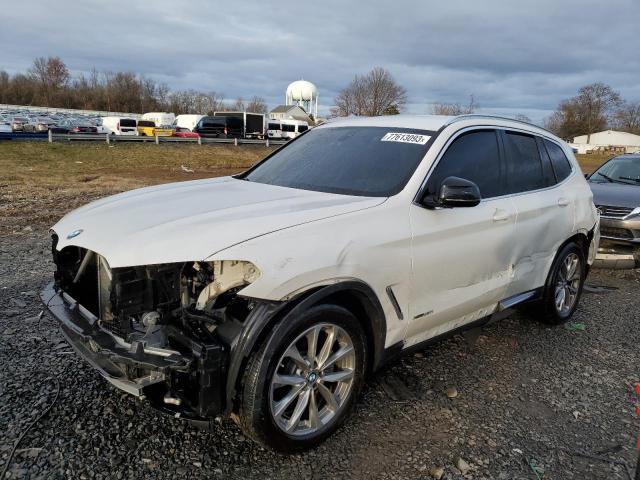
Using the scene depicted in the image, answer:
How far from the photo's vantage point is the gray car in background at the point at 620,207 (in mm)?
7168

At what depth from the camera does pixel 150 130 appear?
43344 millimetres

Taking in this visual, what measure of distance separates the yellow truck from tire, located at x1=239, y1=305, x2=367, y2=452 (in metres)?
42.5

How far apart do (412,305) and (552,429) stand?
1176 mm

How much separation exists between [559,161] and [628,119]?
114123 millimetres

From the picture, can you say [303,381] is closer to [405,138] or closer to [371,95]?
[405,138]

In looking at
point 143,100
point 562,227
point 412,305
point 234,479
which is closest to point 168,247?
point 234,479

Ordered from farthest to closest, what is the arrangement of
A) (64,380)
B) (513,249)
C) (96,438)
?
(513,249), (64,380), (96,438)

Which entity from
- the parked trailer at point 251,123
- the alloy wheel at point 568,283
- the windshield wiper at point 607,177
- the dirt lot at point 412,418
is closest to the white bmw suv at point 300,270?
the dirt lot at point 412,418

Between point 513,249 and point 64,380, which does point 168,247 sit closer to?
point 64,380

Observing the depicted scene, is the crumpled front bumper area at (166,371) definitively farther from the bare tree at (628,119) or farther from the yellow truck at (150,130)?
the bare tree at (628,119)

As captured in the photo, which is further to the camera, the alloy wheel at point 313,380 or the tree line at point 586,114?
the tree line at point 586,114

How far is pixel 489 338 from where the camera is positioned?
461cm

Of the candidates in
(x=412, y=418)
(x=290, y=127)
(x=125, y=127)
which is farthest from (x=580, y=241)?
(x=290, y=127)

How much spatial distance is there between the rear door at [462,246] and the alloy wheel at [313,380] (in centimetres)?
54
